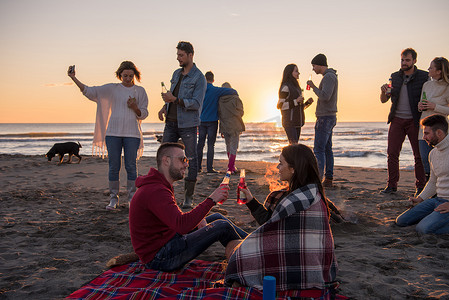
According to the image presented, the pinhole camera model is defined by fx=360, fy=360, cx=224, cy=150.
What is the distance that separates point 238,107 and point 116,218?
4.87m

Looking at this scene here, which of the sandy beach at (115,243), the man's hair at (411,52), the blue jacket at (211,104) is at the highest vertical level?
the man's hair at (411,52)

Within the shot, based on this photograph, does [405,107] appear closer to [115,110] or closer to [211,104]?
[211,104]

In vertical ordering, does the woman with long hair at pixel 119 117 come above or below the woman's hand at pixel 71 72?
below

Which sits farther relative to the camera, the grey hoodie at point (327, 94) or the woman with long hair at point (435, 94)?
the grey hoodie at point (327, 94)

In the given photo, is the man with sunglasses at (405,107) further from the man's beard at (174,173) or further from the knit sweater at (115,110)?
the man's beard at (174,173)

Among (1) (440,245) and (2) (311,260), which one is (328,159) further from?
(2) (311,260)

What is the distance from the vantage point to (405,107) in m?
6.47

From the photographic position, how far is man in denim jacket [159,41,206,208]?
5441mm

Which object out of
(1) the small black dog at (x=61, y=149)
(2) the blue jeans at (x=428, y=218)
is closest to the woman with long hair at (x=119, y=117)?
(2) the blue jeans at (x=428, y=218)

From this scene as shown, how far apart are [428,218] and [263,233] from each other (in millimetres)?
2789

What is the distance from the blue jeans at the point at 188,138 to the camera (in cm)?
552

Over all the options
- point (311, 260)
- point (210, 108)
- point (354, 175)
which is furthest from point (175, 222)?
point (354, 175)

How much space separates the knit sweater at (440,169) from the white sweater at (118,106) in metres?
4.17

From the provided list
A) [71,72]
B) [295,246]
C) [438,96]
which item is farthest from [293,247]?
[438,96]
